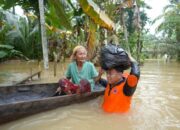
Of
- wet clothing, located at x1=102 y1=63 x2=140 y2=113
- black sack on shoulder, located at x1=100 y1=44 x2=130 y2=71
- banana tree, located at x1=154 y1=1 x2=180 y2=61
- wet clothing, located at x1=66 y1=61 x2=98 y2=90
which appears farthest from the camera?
banana tree, located at x1=154 y1=1 x2=180 y2=61

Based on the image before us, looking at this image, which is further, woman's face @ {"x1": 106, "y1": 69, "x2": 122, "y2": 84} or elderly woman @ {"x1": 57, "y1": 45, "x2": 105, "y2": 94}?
elderly woman @ {"x1": 57, "y1": 45, "x2": 105, "y2": 94}

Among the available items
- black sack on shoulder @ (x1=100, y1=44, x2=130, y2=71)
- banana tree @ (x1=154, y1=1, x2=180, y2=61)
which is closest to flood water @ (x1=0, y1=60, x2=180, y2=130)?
black sack on shoulder @ (x1=100, y1=44, x2=130, y2=71)

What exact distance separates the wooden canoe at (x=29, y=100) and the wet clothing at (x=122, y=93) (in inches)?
27.3

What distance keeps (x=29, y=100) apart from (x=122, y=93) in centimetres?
123

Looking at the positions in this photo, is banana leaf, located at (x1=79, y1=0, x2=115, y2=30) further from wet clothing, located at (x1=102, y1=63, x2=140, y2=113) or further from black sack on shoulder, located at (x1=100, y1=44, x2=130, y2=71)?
wet clothing, located at (x1=102, y1=63, x2=140, y2=113)

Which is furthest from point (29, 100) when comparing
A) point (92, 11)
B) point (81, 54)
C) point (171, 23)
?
point (171, 23)

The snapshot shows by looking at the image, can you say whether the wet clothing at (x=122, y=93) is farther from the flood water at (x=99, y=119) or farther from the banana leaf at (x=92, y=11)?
the banana leaf at (x=92, y=11)

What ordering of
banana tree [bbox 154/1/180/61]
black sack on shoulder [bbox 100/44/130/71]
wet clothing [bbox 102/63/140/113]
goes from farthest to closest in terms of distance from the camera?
banana tree [bbox 154/1/180/61], black sack on shoulder [bbox 100/44/130/71], wet clothing [bbox 102/63/140/113]

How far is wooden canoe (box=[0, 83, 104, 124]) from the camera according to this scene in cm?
374

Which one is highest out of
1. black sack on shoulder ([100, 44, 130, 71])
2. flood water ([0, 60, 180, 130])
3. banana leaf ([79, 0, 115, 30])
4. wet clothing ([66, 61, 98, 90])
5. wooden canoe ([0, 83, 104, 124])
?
banana leaf ([79, 0, 115, 30])

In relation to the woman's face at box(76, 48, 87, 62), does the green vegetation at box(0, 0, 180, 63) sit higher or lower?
higher

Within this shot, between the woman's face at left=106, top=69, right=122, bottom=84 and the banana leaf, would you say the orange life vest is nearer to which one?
the woman's face at left=106, top=69, right=122, bottom=84

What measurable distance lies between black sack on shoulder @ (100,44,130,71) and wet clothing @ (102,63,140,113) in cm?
13

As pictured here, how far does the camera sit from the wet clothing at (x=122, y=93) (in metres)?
3.86
